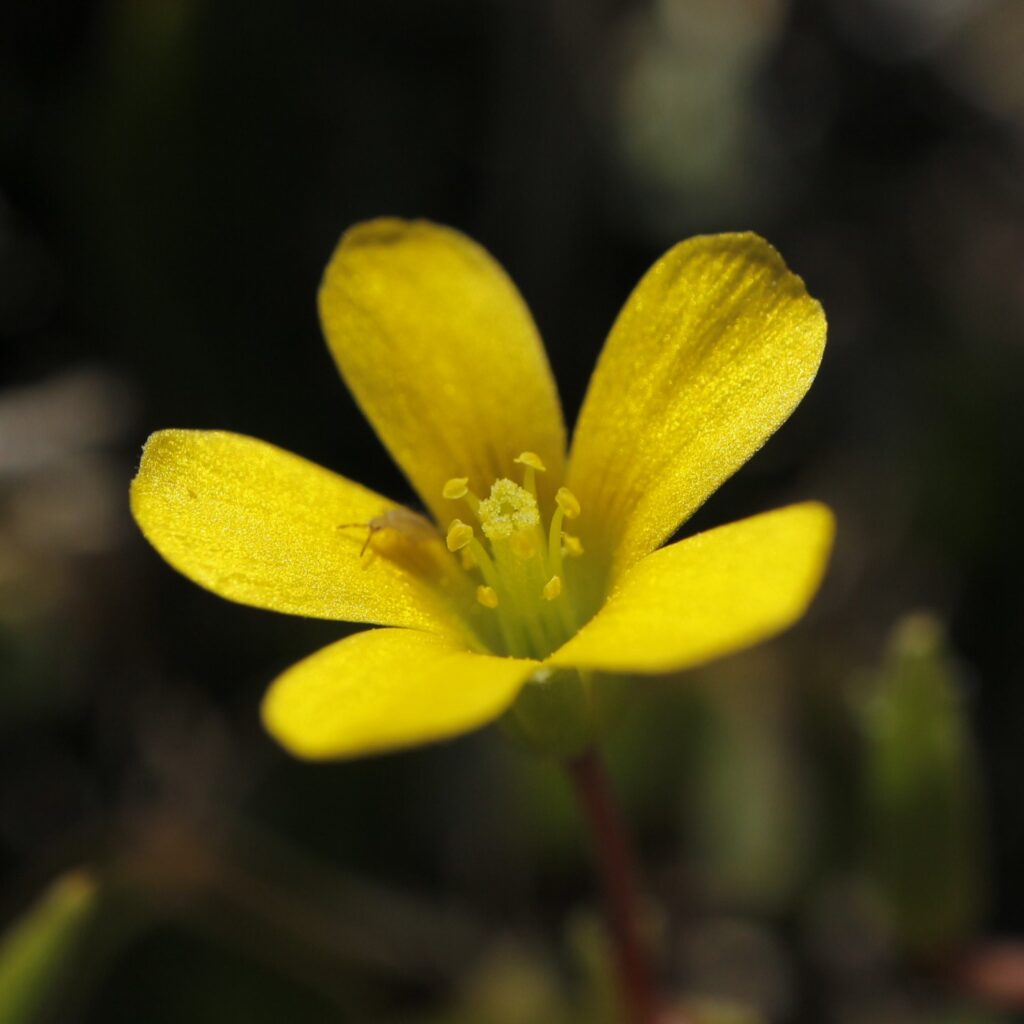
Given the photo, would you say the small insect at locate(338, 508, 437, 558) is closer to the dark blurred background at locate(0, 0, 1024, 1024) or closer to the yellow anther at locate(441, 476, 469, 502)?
the yellow anther at locate(441, 476, 469, 502)

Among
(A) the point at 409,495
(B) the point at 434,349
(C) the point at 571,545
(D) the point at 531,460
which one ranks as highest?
(B) the point at 434,349

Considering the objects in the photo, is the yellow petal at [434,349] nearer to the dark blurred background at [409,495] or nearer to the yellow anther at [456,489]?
the yellow anther at [456,489]

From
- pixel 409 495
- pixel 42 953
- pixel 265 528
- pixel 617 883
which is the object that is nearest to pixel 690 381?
pixel 265 528

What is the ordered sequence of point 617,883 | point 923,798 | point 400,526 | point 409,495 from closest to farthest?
point 400,526, point 617,883, point 923,798, point 409,495

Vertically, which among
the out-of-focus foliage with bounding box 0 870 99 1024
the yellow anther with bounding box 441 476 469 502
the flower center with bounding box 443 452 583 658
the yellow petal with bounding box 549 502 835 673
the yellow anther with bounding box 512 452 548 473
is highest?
the yellow petal with bounding box 549 502 835 673

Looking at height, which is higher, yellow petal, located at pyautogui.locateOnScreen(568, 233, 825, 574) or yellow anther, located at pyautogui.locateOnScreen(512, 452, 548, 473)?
yellow petal, located at pyautogui.locateOnScreen(568, 233, 825, 574)

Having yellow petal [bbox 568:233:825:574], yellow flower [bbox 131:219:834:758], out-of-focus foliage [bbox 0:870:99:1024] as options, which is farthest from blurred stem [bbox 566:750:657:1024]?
out-of-focus foliage [bbox 0:870:99:1024]

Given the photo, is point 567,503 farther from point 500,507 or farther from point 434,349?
point 434,349
